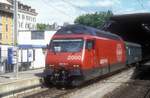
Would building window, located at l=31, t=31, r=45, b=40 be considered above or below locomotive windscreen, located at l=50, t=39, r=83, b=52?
above

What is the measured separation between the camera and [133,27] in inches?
2363

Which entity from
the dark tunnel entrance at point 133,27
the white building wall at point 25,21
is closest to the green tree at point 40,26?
the white building wall at point 25,21

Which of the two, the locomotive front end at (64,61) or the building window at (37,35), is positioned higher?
the building window at (37,35)

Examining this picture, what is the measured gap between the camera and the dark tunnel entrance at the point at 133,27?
48.8m

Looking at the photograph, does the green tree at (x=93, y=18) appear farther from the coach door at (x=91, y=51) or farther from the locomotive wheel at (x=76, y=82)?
the locomotive wheel at (x=76, y=82)

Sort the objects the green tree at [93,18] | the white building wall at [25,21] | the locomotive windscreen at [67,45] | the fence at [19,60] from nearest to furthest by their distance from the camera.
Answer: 1. the locomotive windscreen at [67,45]
2. the fence at [19,60]
3. the green tree at [93,18]
4. the white building wall at [25,21]

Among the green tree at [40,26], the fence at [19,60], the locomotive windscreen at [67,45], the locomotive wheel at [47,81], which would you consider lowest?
the locomotive wheel at [47,81]

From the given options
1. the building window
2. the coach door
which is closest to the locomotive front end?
the coach door

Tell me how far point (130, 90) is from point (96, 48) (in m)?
→ 3.96

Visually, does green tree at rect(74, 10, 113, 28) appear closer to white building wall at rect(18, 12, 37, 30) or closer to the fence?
white building wall at rect(18, 12, 37, 30)

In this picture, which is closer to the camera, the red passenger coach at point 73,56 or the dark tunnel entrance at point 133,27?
the red passenger coach at point 73,56

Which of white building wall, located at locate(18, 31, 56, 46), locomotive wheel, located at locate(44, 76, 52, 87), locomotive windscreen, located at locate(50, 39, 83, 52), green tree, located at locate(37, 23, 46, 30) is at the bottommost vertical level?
locomotive wheel, located at locate(44, 76, 52, 87)

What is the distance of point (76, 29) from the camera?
24.0 m

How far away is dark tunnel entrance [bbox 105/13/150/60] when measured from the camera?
160 feet
